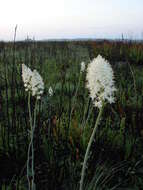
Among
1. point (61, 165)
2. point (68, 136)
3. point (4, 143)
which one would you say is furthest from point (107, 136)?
point (4, 143)

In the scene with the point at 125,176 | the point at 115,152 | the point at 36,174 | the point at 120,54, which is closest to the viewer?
the point at 36,174

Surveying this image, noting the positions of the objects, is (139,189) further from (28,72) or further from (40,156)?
(28,72)

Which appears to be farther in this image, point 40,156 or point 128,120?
point 128,120

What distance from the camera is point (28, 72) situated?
1.81 meters

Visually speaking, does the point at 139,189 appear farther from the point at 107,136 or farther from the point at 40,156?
the point at 40,156

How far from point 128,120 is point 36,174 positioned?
158cm

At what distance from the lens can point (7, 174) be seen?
2.44m

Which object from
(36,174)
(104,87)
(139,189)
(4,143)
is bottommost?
(139,189)

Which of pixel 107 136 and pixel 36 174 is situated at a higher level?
pixel 107 136

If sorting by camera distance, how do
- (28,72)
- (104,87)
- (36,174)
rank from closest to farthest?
(104,87) → (28,72) → (36,174)

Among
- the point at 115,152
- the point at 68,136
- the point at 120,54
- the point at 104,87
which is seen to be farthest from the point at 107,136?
the point at 120,54

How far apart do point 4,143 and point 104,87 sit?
1.51 m

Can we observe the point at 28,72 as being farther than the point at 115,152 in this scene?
No

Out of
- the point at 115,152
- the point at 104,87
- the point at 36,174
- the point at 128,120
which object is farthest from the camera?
the point at 128,120
